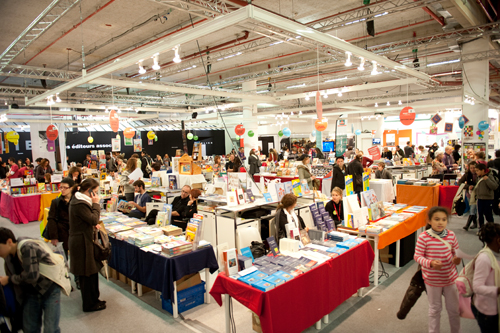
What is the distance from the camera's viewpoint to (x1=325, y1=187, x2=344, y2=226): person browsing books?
4751mm

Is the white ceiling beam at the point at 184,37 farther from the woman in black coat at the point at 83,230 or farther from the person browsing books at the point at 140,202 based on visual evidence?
the woman in black coat at the point at 83,230

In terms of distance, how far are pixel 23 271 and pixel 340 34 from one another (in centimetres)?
813

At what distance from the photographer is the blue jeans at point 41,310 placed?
2.61 metres

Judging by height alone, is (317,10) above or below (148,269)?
above

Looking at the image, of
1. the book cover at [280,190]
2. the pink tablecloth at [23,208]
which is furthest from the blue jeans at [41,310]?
the pink tablecloth at [23,208]

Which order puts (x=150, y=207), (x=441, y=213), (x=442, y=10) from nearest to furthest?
(x=441, y=213), (x=150, y=207), (x=442, y=10)

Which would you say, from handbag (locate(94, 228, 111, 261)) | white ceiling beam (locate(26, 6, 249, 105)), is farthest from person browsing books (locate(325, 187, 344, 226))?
handbag (locate(94, 228, 111, 261))

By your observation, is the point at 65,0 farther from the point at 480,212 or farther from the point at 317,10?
the point at 480,212

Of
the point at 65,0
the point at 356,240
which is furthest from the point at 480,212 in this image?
the point at 65,0

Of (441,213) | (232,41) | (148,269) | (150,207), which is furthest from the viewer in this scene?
(232,41)

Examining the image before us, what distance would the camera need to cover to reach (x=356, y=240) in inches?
150

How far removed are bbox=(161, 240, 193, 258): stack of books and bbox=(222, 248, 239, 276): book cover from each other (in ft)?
2.78

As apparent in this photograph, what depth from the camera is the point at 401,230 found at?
4500 millimetres

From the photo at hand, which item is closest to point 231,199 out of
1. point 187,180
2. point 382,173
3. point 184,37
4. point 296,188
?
point 296,188
